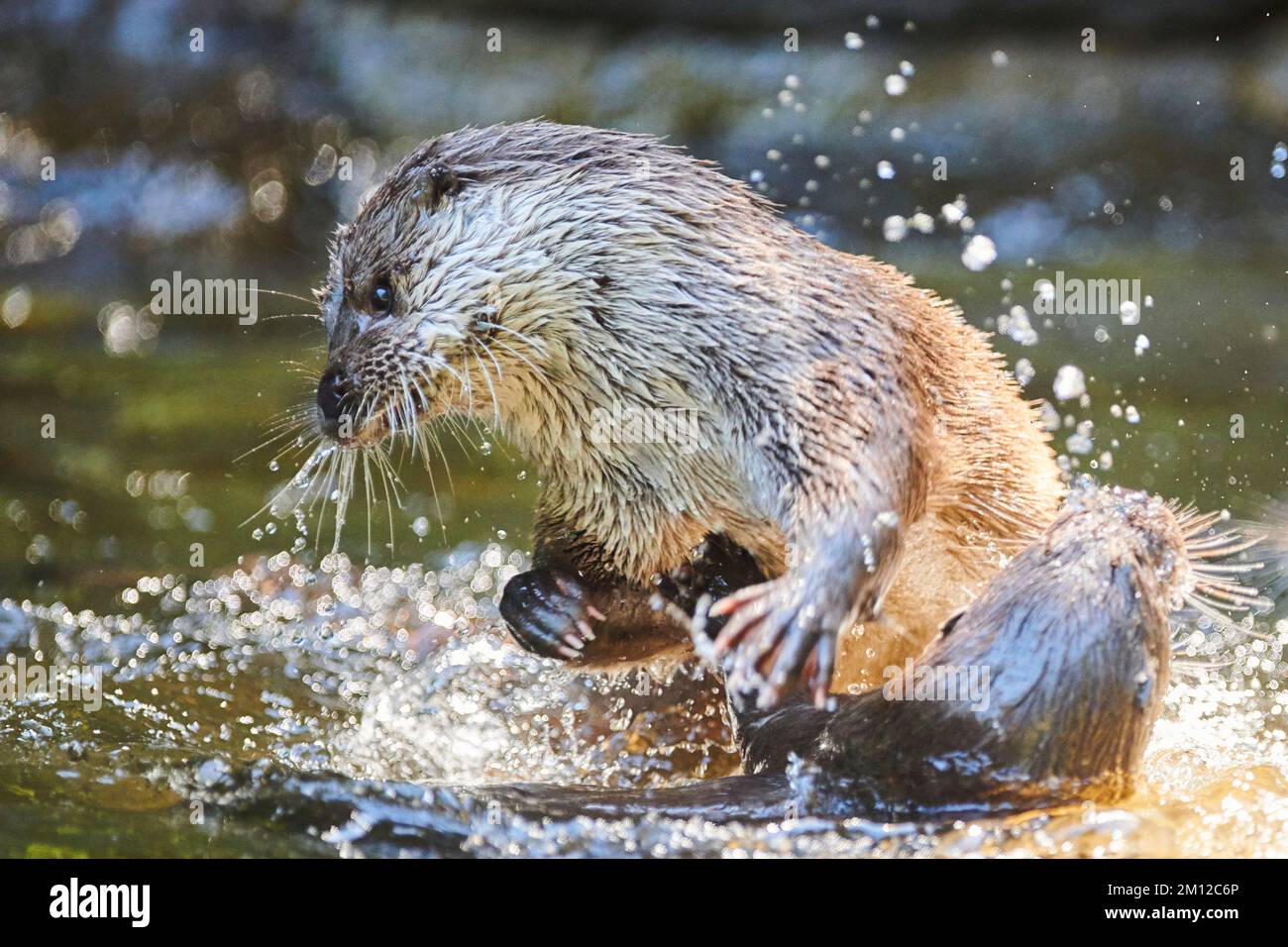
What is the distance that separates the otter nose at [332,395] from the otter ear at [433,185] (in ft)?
1.06

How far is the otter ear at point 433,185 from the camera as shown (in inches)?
105

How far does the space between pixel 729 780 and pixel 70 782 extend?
3.56 feet

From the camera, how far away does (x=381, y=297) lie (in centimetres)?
272

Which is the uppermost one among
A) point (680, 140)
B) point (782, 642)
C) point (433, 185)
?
point (680, 140)

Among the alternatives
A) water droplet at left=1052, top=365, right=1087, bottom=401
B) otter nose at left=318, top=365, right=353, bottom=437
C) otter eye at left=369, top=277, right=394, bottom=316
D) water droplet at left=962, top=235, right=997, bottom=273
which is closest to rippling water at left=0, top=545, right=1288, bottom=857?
otter nose at left=318, top=365, right=353, bottom=437

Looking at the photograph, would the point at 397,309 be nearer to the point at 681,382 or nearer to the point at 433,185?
the point at 433,185

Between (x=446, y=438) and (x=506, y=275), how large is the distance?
8.09ft

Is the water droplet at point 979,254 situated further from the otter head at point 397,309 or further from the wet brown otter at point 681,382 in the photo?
the otter head at point 397,309

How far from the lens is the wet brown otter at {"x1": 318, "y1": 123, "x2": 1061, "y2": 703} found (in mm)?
2430

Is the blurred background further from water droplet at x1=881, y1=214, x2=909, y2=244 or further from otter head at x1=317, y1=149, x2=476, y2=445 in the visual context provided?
otter head at x1=317, y1=149, x2=476, y2=445

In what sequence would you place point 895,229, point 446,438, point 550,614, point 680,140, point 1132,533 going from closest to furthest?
point 1132,533
point 550,614
point 446,438
point 895,229
point 680,140

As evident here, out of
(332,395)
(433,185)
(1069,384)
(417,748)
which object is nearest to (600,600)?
(417,748)

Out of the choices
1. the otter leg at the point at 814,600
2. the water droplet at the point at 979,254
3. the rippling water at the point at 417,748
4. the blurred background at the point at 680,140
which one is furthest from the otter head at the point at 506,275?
the water droplet at the point at 979,254
